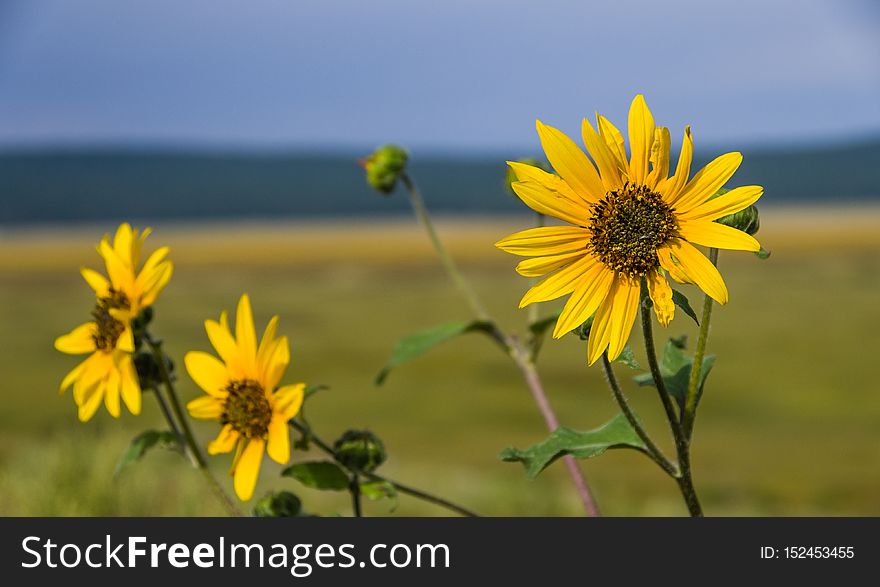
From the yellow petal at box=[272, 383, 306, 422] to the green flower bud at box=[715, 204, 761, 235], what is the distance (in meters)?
0.57

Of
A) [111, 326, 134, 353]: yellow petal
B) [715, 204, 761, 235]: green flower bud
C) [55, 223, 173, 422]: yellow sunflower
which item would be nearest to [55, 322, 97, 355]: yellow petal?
[55, 223, 173, 422]: yellow sunflower

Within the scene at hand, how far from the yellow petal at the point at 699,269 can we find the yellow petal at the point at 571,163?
0.11 metres

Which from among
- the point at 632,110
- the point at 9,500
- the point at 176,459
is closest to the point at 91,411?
the point at 632,110

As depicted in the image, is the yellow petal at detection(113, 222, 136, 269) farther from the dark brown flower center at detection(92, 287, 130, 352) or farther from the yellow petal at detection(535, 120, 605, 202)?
the yellow petal at detection(535, 120, 605, 202)

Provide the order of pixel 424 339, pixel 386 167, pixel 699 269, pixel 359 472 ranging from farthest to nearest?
1. pixel 386 167
2. pixel 424 339
3. pixel 359 472
4. pixel 699 269

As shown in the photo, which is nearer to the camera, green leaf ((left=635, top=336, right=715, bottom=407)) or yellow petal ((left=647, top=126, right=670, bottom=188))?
yellow petal ((left=647, top=126, right=670, bottom=188))

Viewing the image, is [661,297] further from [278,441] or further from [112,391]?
[112,391]

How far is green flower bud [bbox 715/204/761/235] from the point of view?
103cm

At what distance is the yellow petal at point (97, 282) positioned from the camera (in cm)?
128

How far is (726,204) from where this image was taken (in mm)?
976

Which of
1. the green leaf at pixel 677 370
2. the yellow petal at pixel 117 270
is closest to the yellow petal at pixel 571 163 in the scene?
the green leaf at pixel 677 370

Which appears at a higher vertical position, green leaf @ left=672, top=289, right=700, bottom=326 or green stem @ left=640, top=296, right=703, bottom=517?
green leaf @ left=672, top=289, right=700, bottom=326

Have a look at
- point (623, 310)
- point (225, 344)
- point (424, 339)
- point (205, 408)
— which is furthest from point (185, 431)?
point (623, 310)

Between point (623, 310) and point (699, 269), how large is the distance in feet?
0.32
